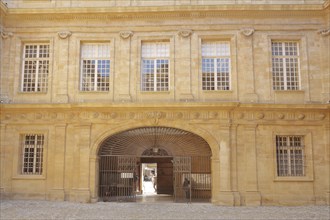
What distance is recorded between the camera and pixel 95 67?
48.2 ft

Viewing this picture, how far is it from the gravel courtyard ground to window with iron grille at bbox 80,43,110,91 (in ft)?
14.3

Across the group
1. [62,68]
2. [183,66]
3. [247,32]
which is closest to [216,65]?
[183,66]

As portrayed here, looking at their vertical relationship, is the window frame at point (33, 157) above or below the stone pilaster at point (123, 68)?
below

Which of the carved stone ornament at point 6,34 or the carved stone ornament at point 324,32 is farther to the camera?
the carved stone ornament at point 6,34

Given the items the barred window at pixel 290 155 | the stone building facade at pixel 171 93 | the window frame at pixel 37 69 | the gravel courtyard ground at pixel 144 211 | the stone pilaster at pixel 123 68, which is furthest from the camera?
the window frame at pixel 37 69

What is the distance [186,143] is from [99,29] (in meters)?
5.50

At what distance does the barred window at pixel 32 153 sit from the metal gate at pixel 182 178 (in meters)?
5.08

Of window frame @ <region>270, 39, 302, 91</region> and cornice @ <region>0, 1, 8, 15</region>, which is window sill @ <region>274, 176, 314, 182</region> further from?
cornice @ <region>0, 1, 8, 15</region>

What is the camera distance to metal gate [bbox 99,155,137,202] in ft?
47.5

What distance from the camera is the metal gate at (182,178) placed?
14.5 metres

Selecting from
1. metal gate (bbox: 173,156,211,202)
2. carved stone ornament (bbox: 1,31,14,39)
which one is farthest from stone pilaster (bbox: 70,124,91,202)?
carved stone ornament (bbox: 1,31,14,39)

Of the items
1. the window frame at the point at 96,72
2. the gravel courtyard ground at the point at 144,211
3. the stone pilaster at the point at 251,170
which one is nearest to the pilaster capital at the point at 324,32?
the stone pilaster at the point at 251,170

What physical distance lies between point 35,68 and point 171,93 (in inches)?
213

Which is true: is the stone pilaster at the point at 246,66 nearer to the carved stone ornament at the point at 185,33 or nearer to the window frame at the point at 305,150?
the window frame at the point at 305,150
